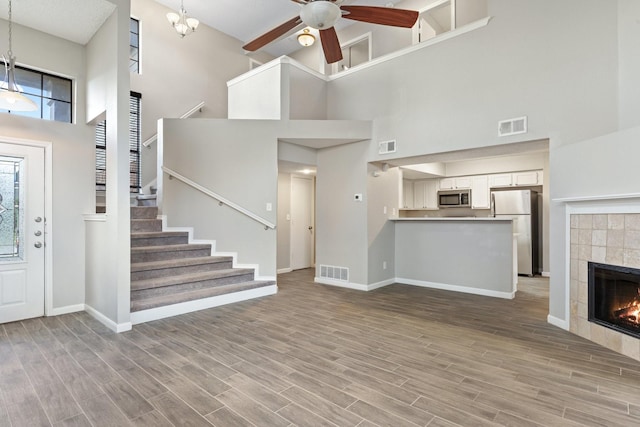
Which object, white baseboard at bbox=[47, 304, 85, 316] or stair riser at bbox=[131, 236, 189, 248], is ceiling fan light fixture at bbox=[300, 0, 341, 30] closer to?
stair riser at bbox=[131, 236, 189, 248]

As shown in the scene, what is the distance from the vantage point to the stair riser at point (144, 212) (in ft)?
16.9

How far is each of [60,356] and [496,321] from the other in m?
4.49

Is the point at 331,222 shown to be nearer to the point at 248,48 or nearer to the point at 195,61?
the point at 248,48

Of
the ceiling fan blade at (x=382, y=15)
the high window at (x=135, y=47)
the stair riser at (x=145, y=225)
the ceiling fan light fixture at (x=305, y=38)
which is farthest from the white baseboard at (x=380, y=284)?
the high window at (x=135, y=47)

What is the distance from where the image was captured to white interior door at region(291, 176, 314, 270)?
748 cm

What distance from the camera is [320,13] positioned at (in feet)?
9.11

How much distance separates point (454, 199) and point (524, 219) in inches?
61.8

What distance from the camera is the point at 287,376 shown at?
8.19 feet

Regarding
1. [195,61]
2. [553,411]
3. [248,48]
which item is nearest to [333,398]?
[553,411]

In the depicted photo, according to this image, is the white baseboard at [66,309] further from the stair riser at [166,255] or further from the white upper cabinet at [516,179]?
the white upper cabinet at [516,179]

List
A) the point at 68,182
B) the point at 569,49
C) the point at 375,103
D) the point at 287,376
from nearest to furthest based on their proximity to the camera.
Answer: the point at 287,376 → the point at 569,49 → the point at 68,182 → the point at 375,103

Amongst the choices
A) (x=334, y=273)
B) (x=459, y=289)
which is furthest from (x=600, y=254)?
(x=334, y=273)

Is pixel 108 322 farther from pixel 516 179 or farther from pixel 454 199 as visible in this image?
→ pixel 516 179

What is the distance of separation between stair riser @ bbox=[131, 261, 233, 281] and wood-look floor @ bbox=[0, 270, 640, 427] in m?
0.69
